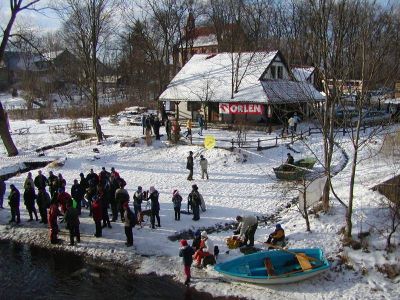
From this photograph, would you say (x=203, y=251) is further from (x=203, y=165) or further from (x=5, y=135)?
(x=5, y=135)

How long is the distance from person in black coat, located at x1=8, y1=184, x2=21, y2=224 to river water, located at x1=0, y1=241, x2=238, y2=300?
2.65 m

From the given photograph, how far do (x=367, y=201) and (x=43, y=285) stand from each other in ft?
37.9

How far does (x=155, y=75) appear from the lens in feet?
192

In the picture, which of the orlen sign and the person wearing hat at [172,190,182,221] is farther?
the orlen sign

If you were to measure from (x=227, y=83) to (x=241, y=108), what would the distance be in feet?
10.1

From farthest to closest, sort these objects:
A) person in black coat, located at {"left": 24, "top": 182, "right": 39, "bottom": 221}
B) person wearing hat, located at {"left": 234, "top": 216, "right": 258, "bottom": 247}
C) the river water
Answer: person in black coat, located at {"left": 24, "top": 182, "right": 39, "bottom": 221} → person wearing hat, located at {"left": 234, "top": 216, "right": 258, "bottom": 247} → the river water

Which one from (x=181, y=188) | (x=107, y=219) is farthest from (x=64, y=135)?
(x=107, y=219)

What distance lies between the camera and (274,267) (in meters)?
13.8

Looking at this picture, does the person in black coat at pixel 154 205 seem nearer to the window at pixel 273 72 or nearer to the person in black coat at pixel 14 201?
the person in black coat at pixel 14 201

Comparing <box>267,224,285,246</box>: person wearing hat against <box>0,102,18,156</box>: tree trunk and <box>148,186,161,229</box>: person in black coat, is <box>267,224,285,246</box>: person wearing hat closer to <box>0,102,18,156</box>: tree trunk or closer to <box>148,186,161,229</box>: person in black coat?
<box>148,186,161,229</box>: person in black coat

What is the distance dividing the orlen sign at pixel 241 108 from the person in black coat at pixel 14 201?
20.0 meters

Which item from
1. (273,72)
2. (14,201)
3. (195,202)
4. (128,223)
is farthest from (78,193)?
(273,72)

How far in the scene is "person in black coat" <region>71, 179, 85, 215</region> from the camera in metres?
17.9

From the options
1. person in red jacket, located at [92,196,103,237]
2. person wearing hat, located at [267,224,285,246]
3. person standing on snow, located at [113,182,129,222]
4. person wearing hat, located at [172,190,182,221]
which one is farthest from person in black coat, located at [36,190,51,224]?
person wearing hat, located at [267,224,285,246]
